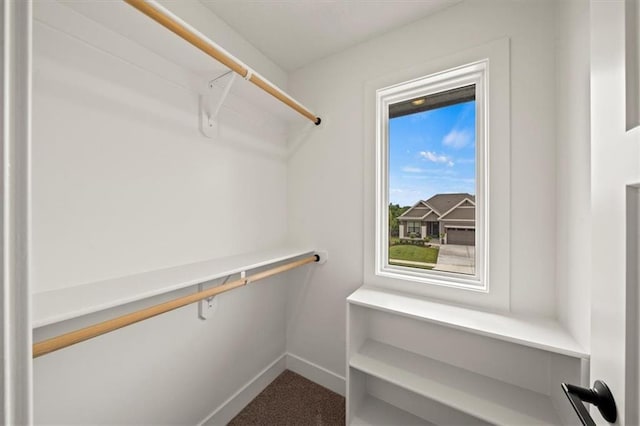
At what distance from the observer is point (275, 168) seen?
1.85 meters

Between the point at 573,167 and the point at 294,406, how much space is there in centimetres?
188

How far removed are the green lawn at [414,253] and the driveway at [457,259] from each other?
0.13ft

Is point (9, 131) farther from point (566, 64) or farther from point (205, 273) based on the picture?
point (566, 64)

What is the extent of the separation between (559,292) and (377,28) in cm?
164

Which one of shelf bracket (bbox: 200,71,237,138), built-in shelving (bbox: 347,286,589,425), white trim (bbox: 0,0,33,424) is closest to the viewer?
white trim (bbox: 0,0,33,424)

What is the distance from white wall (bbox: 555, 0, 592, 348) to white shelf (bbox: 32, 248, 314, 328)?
132 centimetres

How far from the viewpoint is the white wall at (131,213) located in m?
0.87

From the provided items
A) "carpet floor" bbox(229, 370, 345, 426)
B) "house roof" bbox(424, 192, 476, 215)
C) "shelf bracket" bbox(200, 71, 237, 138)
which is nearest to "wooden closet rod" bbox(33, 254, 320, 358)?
"shelf bracket" bbox(200, 71, 237, 138)

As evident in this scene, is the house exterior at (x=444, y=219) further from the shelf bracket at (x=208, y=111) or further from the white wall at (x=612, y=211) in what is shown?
the shelf bracket at (x=208, y=111)

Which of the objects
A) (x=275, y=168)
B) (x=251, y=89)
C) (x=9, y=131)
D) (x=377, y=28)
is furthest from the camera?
(x=275, y=168)

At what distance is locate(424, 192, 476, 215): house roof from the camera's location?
4.79 ft

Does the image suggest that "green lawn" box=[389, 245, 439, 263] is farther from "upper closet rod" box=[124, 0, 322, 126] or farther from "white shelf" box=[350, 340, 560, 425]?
"upper closet rod" box=[124, 0, 322, 126]

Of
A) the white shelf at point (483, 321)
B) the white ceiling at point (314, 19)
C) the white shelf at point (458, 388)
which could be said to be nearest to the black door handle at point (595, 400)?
the white shelf at point (483, 321)

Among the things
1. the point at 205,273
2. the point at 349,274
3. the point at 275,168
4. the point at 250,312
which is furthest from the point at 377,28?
the point at 250,312
